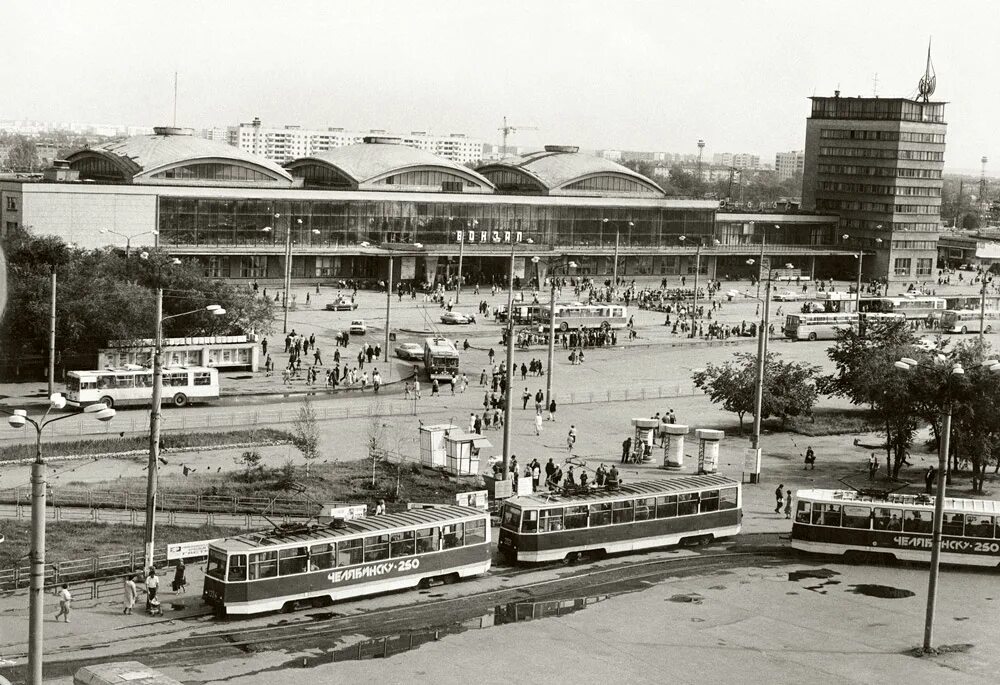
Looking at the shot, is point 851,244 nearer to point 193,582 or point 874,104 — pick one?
point 874,104

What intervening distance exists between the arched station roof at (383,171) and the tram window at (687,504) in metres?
81.8

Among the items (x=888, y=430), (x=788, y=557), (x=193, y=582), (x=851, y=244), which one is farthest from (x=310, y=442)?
(x=851, y=244)

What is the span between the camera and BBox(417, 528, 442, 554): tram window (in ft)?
116

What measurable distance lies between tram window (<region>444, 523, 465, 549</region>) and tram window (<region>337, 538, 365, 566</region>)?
8.82 ft

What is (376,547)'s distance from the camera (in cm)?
3441

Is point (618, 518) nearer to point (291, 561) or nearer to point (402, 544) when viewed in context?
point (402, 544)

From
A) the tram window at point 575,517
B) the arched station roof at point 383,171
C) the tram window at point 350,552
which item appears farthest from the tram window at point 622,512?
the arched station roof at point 383,171

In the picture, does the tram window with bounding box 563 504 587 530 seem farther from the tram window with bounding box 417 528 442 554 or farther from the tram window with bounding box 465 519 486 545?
the tram window with bounding box 417 528 442 554

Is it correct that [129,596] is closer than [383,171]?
Yes

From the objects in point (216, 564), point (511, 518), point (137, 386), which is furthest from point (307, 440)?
point (216, 564)

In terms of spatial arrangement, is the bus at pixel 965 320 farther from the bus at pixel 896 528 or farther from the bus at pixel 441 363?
the bus at pixel 896 528

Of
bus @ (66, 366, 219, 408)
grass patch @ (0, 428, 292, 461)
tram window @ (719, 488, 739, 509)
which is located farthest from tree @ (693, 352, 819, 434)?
bus @ (66, 366, 219, 408)

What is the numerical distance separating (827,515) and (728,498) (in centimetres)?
326

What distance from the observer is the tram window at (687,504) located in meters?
40.8
